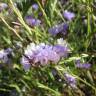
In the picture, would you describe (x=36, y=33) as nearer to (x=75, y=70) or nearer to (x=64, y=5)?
(x=75, y=70)

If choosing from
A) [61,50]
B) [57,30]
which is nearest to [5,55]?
[57,30]

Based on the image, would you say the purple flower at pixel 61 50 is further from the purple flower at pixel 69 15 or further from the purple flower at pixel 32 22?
the purple flower at pixel 69 15

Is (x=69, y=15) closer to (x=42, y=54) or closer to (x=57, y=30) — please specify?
(x=57, y=30)

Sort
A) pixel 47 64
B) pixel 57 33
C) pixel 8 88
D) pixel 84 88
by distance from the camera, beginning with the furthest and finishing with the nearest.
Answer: pixel 8 88, pixel 84 88, pixel 57 33, pixel 47 64

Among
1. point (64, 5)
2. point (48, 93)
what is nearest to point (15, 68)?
point (48, 93)

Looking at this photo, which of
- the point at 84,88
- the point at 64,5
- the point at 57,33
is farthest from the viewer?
the point at 64,5

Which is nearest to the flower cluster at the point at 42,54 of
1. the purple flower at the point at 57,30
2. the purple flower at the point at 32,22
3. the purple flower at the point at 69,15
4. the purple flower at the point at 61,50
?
the purple flower at the point at 61,50

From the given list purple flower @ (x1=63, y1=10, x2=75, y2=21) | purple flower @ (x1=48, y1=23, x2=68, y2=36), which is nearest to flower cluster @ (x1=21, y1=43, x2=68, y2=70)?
purple flower @ (x1=48, y1=23, x2=68, y2=36)

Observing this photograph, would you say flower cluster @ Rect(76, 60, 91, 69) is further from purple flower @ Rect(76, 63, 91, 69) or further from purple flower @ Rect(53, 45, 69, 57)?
purple flower @ Rect(53, 45, 69, 57)

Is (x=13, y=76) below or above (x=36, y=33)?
below
